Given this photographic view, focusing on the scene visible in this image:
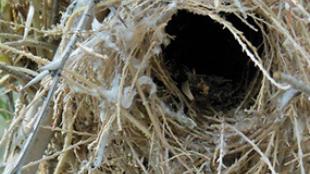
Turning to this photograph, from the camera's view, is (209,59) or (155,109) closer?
(155,109)

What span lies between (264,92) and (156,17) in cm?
22

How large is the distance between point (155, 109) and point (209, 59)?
0.51 m

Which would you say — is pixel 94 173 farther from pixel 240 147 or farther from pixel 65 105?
pixel 240 147

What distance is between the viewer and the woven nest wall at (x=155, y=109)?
3.09 ft

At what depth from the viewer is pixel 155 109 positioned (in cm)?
101

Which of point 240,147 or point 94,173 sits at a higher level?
A: point 94,173

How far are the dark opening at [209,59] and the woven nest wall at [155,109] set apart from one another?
108 millimetres

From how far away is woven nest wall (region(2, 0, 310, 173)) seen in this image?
94cm

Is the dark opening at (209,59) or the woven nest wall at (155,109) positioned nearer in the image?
the woven nest wall at (155,109)

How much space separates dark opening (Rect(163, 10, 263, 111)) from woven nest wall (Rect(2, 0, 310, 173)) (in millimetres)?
108

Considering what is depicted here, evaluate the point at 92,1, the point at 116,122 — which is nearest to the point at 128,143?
the point at 116,122

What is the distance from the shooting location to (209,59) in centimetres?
150

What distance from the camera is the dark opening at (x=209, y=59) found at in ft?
4.09

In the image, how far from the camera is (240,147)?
3.37 ft
